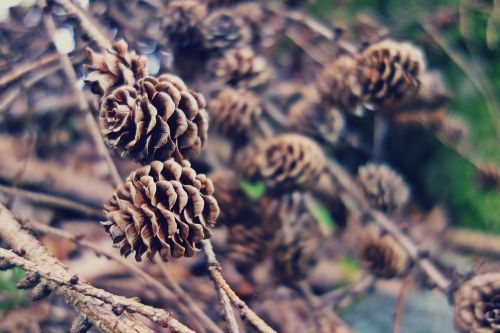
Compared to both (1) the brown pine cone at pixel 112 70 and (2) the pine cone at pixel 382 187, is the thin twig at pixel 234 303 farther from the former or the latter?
(2) the pine cone at pixel 382 187

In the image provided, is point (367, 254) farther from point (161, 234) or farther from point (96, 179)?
point (96, 179)

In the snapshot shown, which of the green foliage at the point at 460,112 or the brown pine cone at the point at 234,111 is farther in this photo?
the green foliage at the point at 460,112

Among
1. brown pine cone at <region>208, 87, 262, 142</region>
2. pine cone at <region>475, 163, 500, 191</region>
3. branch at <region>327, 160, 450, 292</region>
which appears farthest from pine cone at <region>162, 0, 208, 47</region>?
pine cone at <region>475, 163, 500, 191</region>

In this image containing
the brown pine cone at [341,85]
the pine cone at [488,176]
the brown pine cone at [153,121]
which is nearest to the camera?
the brown pine cone at [153,121]

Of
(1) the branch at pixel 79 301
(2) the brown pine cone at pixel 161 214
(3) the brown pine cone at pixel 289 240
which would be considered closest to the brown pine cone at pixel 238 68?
(3) the brown pine cone at pixel 289 240

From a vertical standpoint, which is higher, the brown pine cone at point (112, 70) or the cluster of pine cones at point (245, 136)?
the brown pine cone at point (112, 70)

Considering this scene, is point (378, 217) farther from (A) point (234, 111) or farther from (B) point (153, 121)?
(B) point (153, 121)
